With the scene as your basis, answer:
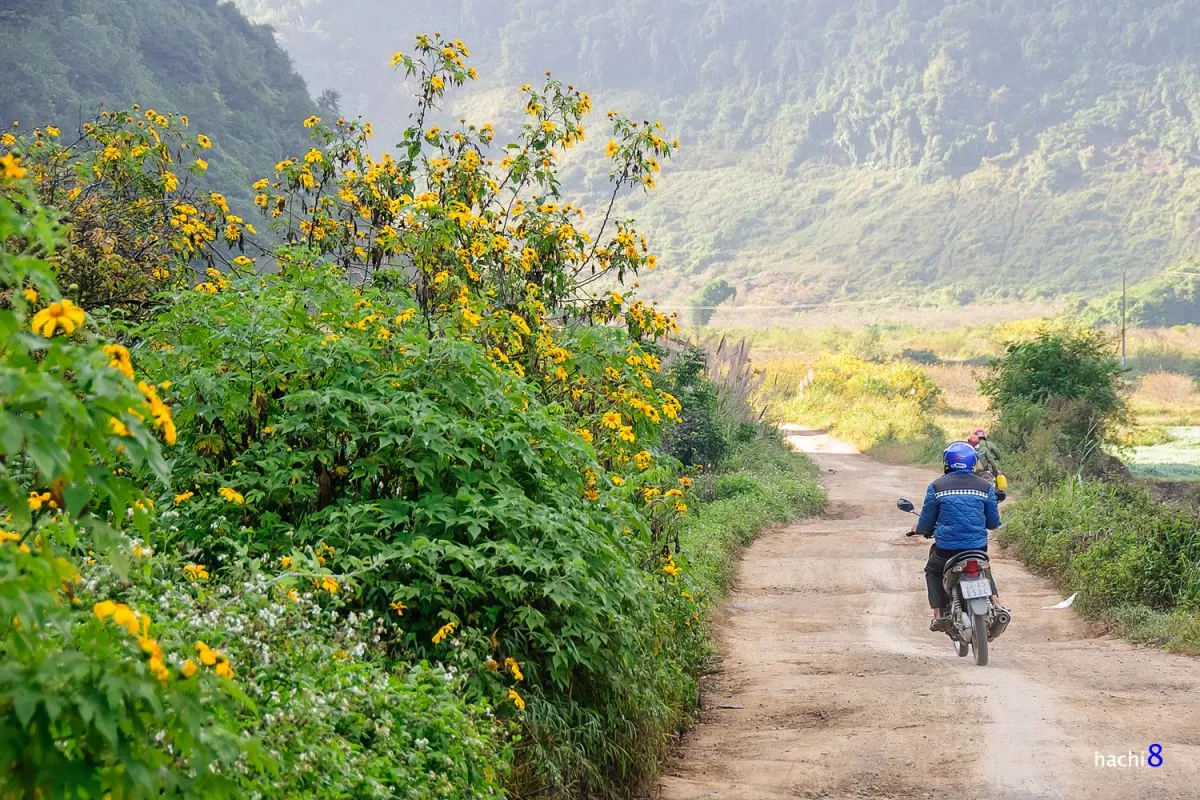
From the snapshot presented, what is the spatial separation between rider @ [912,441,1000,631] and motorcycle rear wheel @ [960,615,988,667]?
389 millimetres

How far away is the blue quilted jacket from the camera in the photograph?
8.87 m

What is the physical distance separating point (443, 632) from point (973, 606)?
5.02m

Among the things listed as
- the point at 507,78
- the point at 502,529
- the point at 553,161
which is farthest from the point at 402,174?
the point at 507,78

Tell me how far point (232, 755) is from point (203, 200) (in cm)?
874

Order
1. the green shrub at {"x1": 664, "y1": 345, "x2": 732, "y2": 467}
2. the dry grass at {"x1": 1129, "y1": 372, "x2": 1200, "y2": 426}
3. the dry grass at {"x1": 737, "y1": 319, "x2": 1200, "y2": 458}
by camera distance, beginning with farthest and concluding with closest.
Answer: the dry grass at {"x1": 737, "y1": 319, "x2": 1200, "y2": 458}, the dry grass at {"x1": 1129, "y1": 372, "x2": 1200, "y2": 426}, the green shrub at {"x1": 664, "y1": 345, "x2": 732, "y2": 467}

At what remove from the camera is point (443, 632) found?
4.56 metres

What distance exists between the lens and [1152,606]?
34.3ft

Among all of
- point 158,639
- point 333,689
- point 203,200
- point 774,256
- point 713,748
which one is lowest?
point 713,748

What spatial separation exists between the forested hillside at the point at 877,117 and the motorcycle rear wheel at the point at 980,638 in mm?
102763

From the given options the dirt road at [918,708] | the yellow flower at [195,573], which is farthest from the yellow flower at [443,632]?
the dirt road at [918,708]

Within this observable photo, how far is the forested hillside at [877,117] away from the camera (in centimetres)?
11694

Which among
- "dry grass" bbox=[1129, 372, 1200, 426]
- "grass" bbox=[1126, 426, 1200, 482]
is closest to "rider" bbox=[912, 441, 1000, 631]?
"grass" bbox=[1126, 426, 1200, 482]

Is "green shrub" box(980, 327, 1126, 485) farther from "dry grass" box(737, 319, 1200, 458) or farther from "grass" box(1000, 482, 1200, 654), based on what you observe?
"dry grass" box(737, 319, 1200, 458)

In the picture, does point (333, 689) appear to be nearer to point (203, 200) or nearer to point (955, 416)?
point (203, 200)
